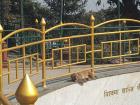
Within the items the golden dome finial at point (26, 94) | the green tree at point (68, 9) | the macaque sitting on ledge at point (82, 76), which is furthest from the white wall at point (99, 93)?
the green tree at point (68, 9)

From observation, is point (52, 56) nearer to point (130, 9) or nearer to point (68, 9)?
point (130, 9)

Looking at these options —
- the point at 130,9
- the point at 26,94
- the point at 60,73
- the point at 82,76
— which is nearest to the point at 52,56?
the point at 82,76

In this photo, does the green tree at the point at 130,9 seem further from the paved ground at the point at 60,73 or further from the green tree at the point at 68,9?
the paved ground at the point at 60,73

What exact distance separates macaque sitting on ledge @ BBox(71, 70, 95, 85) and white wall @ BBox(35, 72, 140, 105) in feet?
0.31

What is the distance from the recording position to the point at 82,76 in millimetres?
8117

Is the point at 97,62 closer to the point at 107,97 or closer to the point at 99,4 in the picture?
the point at 107,97

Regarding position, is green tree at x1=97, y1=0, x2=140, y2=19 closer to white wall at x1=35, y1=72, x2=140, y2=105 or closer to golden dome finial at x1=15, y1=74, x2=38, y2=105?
white wall at x1=35, y1=72, x2=140, y2=105

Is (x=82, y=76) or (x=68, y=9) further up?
(x=68, y=9)

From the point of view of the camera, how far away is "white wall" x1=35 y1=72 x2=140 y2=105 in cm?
718

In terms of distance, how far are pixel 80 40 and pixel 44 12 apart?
20.5 metres

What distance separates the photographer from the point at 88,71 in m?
8.43

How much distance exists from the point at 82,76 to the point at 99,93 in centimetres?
55

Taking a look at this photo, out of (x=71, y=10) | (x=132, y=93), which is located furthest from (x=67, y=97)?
(x=71, y=10)

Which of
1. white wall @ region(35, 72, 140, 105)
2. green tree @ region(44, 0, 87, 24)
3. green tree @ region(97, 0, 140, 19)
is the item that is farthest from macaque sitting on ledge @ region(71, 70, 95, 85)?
green tree @ region(44, 0, 87, 24)
